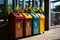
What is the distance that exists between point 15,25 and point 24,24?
98cm

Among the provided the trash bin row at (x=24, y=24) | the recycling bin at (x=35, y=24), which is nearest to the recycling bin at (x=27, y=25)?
the trash bin row at (x=24, y=24)

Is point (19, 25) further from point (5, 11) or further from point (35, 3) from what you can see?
point (35, 3)

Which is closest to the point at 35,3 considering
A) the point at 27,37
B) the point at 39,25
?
Result: the point at 39,25

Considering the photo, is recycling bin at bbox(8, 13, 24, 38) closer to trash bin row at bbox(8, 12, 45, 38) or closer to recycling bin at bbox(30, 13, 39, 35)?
trash bin row at bbox(8, 12, 45, 38)

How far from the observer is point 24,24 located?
517 inches

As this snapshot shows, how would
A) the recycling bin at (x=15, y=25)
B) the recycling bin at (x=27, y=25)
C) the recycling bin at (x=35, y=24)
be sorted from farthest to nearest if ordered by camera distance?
the recycling bin at (x=35, y=24), the recycling bin at (x=27, y=25), the recycling bin at (x=15, y=25)

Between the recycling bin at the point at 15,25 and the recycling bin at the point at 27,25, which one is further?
the recycling bin at the point at 27,25

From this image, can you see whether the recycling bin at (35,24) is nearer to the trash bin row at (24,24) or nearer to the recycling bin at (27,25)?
the trash bin row at (24,24)

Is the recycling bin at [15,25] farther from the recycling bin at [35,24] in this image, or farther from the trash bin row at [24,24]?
the recycling bin at [35,24]

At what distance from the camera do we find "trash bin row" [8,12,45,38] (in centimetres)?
1234

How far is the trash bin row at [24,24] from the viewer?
12.3 m

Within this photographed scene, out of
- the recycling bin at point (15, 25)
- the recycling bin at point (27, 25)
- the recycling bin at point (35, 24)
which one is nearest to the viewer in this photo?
the recycling bin at point (15, 25)

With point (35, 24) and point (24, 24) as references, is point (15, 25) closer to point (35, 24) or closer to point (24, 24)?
point (24, 24)

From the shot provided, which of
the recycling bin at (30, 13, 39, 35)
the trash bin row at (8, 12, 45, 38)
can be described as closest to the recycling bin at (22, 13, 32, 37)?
the trash bin row at (8, 12, 45, 38)
